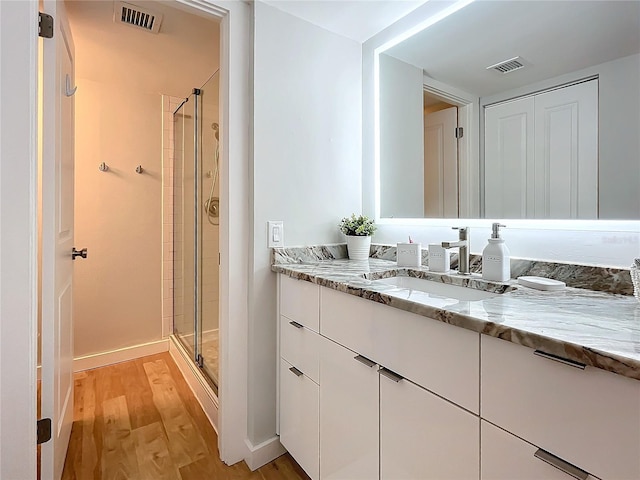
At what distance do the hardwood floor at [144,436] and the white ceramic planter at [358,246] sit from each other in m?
1.00

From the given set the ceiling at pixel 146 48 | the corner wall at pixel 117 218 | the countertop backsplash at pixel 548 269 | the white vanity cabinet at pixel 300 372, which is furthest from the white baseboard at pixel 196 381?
the ceiling at pixel 146 48

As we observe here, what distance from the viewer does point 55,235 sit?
1.30 meters

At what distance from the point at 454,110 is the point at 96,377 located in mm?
2745

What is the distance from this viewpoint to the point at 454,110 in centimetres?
155

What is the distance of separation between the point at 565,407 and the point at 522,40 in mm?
1297

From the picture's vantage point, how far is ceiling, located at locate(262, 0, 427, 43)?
1568 mm

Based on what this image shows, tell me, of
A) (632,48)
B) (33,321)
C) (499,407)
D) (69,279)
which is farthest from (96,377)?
(632,48)

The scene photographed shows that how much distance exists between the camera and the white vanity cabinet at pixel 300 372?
1.32 meters

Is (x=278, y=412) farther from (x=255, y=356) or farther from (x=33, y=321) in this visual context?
(x=33, y=321)

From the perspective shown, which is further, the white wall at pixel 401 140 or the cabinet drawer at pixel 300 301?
the white wall at pixel 401 140

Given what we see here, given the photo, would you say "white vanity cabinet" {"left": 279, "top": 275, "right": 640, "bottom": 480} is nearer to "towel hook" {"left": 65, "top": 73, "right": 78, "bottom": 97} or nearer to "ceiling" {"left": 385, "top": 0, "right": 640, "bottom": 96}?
"ceiling" {"left": 385, "top": 0, "right": 640, "bottom": 96}

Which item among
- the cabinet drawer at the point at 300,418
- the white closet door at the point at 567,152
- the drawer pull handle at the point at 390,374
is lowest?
the cabinet drawer at the point at 300,418

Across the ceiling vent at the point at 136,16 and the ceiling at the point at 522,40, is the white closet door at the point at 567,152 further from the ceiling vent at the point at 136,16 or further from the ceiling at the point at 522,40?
the ceiling vent at the point at 136,16

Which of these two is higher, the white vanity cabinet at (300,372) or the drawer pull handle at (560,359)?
the drawer pull handle at (560,359)
